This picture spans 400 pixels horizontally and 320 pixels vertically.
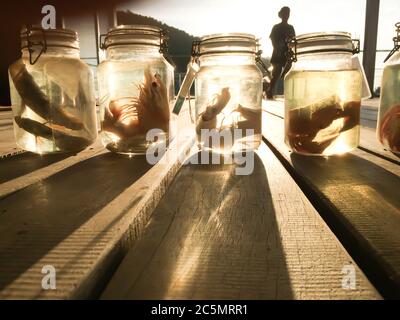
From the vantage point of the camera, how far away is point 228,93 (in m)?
1.07

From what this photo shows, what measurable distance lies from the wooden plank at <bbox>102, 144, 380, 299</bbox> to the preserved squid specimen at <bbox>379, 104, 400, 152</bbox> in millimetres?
455

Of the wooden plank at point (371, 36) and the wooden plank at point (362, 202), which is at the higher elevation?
the wooden plank at point (371, 36)

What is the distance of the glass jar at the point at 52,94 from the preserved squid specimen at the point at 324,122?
572mm

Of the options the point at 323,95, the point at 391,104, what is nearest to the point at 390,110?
the point at 391,104

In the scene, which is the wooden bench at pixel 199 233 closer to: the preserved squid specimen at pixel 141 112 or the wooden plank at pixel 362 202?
the wooden plank at pixel 362 202

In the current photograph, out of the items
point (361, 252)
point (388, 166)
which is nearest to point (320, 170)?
point (388, 166)

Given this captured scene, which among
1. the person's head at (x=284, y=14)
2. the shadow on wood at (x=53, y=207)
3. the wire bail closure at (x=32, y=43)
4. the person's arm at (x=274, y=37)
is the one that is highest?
the person's head at (x=284, y=14)

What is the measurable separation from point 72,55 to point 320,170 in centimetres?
72

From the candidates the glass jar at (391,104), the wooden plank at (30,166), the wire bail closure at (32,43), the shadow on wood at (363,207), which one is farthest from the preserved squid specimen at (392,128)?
the wire bail closure at (32,43)

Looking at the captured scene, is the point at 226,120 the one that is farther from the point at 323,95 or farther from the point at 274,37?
the point at 274,37

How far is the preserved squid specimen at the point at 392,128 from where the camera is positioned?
926 mm

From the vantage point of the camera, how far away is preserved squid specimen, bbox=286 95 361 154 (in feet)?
3.07

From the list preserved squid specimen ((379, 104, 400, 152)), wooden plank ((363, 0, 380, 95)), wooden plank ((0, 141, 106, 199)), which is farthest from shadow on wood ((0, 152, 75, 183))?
wooden plank ((363, 0, 380, 95))
